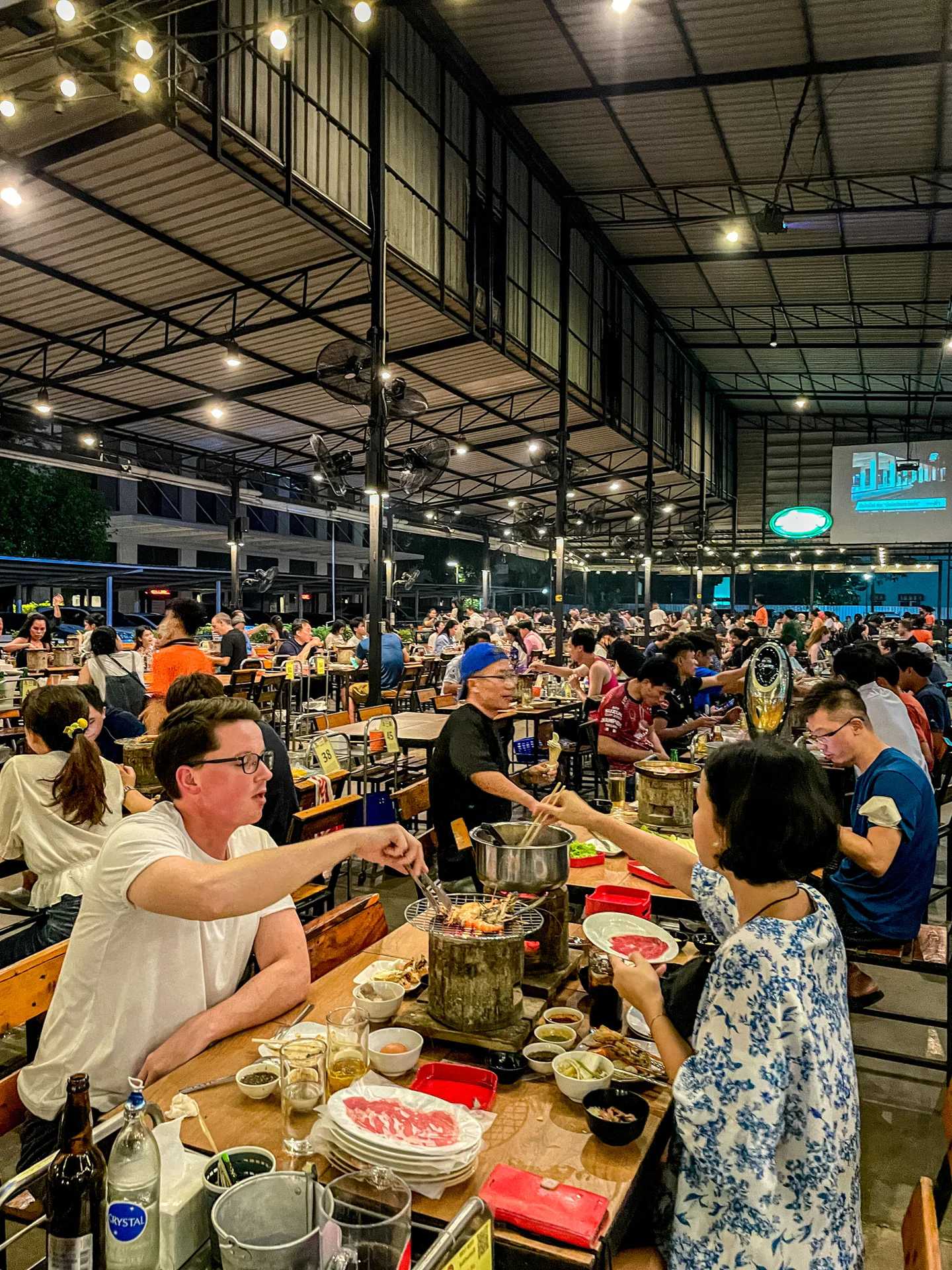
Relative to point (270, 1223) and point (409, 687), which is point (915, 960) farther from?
point (409, 687)

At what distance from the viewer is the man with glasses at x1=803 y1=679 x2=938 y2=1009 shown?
3.12 m

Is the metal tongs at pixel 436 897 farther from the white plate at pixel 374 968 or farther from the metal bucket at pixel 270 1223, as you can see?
the metal bucket at pixel 270 1223

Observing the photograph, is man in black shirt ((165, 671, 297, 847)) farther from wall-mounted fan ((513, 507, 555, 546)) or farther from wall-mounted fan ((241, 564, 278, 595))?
wall-mounted fan ((241, 564, 278, 595))

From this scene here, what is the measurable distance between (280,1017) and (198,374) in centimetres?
1118

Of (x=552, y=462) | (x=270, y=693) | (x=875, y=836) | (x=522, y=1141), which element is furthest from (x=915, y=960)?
(x=552, y=462)

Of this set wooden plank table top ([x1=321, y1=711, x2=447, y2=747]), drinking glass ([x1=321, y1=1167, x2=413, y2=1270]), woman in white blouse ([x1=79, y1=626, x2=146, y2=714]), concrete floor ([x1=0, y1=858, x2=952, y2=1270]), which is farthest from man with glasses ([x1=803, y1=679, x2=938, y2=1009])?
woman in white blouse ([x1=79, y1=626, x2=146, y2=714])

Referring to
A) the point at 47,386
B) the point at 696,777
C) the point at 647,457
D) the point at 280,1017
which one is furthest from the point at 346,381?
the point at 647,457

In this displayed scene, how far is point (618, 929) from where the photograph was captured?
232 centimetres

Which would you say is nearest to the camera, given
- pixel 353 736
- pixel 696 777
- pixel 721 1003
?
pixel 721 1003

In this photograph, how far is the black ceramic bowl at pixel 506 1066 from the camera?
66.6 inches

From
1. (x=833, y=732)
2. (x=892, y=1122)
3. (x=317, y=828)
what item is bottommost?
(x=892, y=1122)

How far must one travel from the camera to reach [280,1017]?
77.7 inches

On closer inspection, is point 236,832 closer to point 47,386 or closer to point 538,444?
point 47,386

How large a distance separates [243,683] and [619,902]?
812 centimetres
